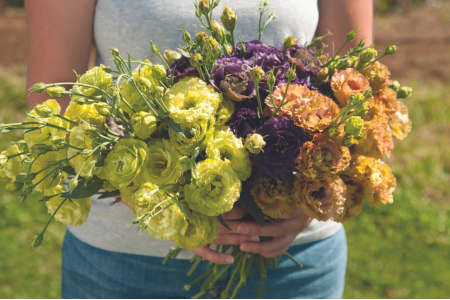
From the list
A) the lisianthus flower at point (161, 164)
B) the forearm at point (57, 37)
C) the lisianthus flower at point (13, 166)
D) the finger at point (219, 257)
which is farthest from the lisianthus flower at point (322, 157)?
the forearm at point (57, 37)

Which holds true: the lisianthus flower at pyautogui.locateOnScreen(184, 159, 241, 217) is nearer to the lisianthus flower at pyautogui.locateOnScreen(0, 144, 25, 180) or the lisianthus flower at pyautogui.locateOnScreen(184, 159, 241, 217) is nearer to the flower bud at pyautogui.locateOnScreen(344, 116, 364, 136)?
the flower bud at pyautogui.locateOnScreen(344, 116, 364, 136)

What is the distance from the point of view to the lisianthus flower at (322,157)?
2.65ft

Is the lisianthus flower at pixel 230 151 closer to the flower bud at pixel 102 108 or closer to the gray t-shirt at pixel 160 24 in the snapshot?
the flower bud at pixel 102 108

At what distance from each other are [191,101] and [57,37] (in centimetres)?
56

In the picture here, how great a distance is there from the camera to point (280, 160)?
0.84 meters

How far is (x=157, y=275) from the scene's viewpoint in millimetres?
1349

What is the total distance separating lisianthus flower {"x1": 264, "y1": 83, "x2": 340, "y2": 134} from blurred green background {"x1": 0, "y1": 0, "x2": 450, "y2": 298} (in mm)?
1760

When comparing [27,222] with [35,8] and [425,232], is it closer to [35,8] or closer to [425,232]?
[35,8]

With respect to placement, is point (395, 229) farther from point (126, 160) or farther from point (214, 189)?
point (126, 160)

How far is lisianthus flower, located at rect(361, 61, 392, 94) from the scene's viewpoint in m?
0.94

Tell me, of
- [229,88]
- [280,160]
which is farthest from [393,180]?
[229,88]

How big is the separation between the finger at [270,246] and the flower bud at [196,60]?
495 mm

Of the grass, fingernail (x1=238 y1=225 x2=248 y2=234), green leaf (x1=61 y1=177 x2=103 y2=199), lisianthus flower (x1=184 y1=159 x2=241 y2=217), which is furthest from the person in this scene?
the grass

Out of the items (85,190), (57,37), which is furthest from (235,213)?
(57,37)
